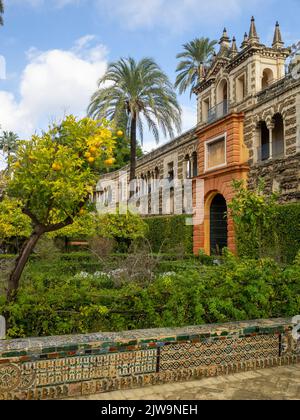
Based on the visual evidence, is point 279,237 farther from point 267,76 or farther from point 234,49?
point 234,49

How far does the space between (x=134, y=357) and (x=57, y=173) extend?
8.99 feet

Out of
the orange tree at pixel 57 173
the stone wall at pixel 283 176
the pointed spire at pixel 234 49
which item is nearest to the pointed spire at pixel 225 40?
the pointed spire at pixel 234 49

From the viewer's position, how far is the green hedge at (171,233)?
22.8 meters

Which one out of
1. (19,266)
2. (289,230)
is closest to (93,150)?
(19,266)

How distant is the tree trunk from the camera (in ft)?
17.3

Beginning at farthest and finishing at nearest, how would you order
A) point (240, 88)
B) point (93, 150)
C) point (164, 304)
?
point (240, 88) → point (93, 150) → point (164, 304)

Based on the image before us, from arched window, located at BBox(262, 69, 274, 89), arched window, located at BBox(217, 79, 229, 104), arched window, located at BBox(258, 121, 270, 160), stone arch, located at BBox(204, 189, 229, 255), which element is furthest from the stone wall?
arched window, located at BBox(217, 79, 229, 104)

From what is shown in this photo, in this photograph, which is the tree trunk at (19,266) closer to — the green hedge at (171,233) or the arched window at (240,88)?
the green hedge at (171,233)

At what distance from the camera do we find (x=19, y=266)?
5.55m

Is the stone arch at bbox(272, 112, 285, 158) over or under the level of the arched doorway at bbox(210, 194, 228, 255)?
over

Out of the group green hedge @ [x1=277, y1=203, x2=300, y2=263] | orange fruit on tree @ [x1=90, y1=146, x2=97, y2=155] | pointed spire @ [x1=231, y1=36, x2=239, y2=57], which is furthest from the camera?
pointed spire @ [x1=231, y1=36, x2=239, y2=57]

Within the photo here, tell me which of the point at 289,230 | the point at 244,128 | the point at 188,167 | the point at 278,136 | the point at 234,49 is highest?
the point at 234,49

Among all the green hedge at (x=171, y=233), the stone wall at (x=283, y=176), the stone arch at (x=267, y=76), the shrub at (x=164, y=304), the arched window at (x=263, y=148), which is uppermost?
the stone arch at (x=267, y=76)

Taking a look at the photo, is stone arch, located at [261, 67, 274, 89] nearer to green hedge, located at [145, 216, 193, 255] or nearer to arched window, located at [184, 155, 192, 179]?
arched window, located at [184, 155, 192, 179]
